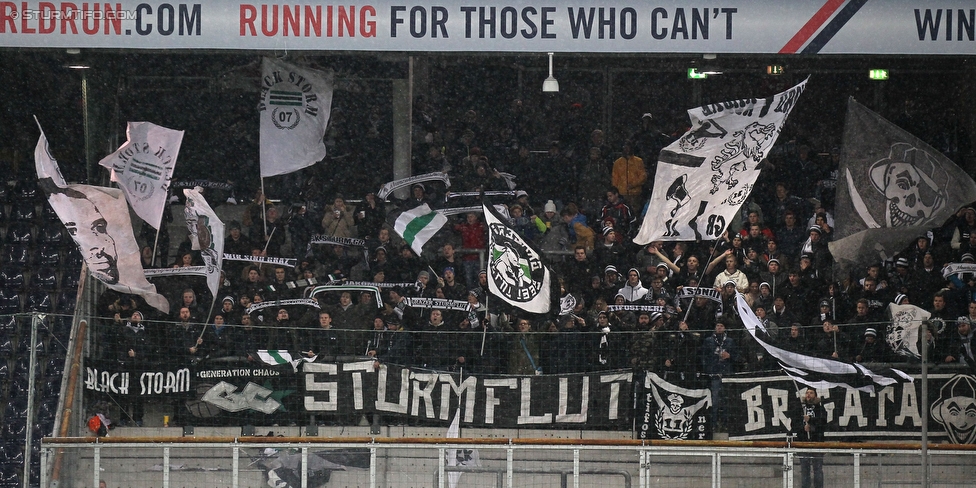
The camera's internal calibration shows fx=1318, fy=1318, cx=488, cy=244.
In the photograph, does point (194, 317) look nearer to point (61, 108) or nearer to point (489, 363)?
point (489, 363)

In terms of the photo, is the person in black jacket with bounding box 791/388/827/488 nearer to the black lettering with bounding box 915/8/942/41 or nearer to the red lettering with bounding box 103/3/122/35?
the black lettering with bounding box 915/8/942/41

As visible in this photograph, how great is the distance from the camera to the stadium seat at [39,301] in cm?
1655

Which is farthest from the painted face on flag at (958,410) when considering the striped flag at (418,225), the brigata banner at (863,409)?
the striped flag at (418,225)

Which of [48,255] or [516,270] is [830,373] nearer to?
[516,270]

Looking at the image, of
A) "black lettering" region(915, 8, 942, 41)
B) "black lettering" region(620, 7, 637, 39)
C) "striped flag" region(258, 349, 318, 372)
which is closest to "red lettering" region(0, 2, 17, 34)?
"striped flag" region(258, 349, 318, 372)

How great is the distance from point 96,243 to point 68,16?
9.14 ft

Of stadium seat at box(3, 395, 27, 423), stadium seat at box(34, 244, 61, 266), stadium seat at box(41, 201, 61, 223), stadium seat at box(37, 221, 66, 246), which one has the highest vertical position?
stadium seat at box(41, 201, 61, 223)

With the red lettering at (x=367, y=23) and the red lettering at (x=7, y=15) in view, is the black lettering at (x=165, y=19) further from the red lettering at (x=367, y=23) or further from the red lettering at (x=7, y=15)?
the red lettering at (x=367, y=23)

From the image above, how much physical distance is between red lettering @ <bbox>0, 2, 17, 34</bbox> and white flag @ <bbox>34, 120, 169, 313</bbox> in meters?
1.58

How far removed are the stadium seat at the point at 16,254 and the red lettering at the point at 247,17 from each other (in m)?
4.38

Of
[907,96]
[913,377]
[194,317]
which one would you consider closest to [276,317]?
[194,317]

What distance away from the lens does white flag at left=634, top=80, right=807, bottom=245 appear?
15.8 m

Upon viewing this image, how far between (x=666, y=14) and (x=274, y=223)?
5.86m

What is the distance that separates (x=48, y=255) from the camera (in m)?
17.2
